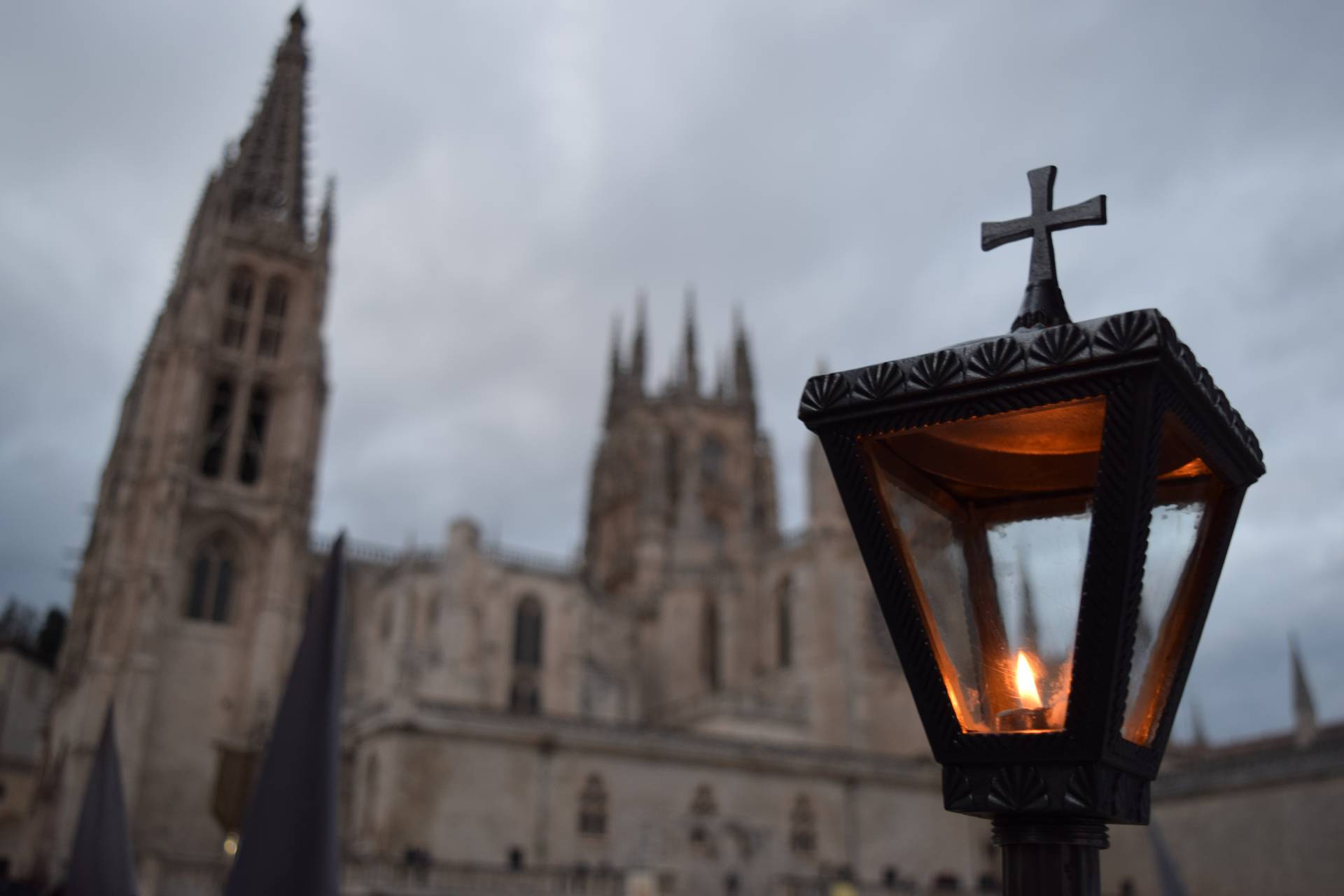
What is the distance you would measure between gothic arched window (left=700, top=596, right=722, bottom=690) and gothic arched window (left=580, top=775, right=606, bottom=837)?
16689 mm

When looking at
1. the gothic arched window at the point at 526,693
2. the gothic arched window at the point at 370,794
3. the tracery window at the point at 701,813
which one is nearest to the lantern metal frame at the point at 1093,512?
the gothic arched window at the point at 370,794

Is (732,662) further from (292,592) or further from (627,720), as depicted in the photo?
(292,592)

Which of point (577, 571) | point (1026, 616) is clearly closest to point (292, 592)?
point (577, 571)

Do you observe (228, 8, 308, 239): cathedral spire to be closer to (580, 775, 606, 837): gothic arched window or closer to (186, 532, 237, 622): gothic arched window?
(186, 532, 237, 622): gothic arched window

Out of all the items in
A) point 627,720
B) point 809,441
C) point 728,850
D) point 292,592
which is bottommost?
point 728,850

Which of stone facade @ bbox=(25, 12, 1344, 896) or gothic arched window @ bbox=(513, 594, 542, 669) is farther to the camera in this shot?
gothic arched window @ bbox=(513, 594, 542, 669)

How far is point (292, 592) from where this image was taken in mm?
38281

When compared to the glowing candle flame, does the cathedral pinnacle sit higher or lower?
higher

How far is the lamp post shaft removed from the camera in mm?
2697

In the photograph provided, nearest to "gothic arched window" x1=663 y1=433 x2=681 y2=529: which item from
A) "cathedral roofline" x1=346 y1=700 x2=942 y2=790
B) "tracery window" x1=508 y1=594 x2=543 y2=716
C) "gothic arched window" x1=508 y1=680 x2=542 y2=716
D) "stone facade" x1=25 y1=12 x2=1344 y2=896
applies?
"stone facade" x1=25 y1=12 x2=1344 y2=896

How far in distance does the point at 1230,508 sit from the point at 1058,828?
95 cm

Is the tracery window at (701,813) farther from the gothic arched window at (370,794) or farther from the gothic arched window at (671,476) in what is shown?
the gothic arched window at (671,476)

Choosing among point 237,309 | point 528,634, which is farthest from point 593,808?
point 237,309

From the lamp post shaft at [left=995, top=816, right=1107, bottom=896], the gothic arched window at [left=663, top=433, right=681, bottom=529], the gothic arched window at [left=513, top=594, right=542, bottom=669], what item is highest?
the gothic arched window at [left=663, top=433, right=681, bottom=529]
